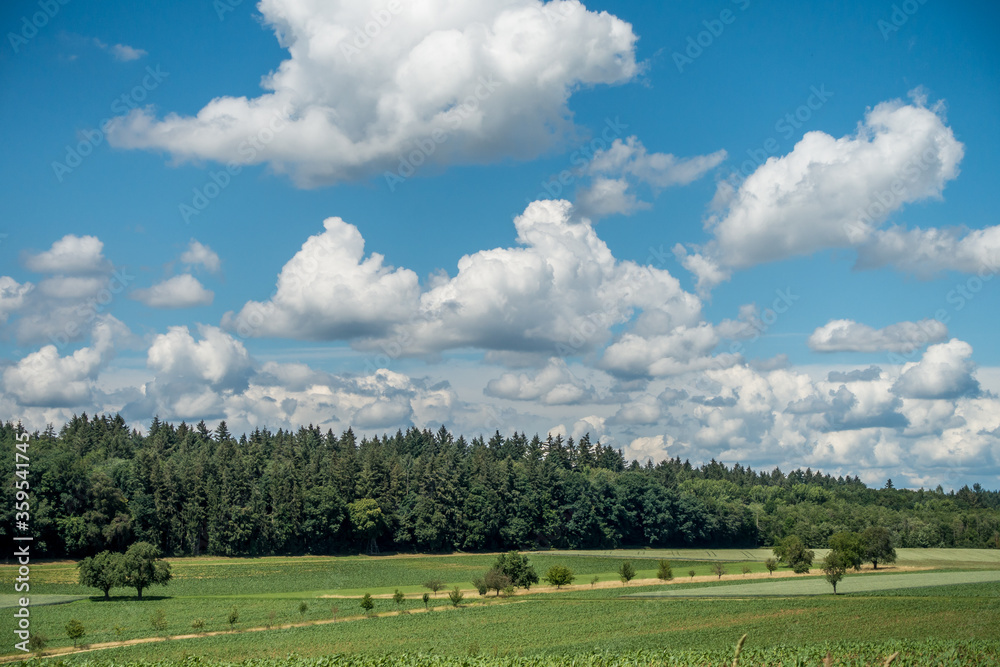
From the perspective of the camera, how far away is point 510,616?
187ft

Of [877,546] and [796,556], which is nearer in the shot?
[796,556]

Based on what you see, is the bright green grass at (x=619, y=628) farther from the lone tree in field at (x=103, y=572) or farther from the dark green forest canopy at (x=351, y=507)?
the dark green forest canopy at (x=351, y=507)

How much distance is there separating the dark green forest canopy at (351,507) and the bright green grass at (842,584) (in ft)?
134

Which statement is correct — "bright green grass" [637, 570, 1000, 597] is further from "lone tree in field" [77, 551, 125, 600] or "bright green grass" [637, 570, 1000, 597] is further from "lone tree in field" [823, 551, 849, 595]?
"lone tree in field" [77, 551, 125, 600]

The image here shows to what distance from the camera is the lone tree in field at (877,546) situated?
4284 inches

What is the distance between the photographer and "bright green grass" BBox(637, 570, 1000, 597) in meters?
74.9

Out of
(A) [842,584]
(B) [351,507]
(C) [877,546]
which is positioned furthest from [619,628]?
(B) [351,507]

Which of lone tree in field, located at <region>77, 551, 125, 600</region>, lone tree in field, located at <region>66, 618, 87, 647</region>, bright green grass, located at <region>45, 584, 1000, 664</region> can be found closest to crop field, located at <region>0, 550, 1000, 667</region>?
bright green grass, located at <region>45, 584, 1000, 664</region>

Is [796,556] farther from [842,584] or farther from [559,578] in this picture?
[559,578]

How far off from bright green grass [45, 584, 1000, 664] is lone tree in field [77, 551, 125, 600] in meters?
25.6

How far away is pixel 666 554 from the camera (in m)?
136

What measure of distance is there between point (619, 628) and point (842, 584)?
152ft

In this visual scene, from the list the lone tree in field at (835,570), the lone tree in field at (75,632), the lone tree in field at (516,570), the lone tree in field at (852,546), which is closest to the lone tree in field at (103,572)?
the lone tree in field at (75,632)

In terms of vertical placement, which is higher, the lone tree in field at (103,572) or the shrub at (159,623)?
the lone tree in field at (103,572)
